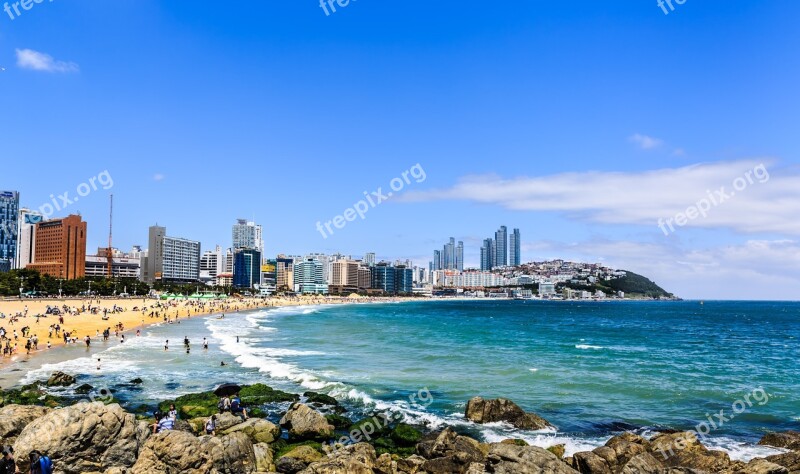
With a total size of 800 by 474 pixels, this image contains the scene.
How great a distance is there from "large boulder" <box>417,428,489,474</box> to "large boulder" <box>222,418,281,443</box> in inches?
238

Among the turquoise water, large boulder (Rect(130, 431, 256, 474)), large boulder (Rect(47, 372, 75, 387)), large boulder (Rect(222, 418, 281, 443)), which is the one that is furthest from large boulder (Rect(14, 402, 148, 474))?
large boulder (Rect(47, 372, 75, 387))

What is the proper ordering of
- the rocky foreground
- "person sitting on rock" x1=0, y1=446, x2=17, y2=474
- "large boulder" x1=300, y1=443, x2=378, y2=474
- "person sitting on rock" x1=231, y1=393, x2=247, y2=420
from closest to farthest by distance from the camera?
"person sitting on rock" x1=0, y1=446, x2=17, y2=474
the rocky foreground
"large boulder" x1=300, y1=443, x2=378, y2=474
"person sitting on rock" x1=231, y1=393, x2=247, y2=420

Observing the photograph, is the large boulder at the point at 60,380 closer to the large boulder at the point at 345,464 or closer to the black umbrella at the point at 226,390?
the black umbrella at the point at 226,390

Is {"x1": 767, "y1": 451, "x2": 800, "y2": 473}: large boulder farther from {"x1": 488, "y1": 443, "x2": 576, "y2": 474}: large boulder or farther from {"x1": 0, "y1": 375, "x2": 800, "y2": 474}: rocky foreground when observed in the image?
{"x1": 488, "y1": 443, "x2": 576, "y2": 474}: large boulder

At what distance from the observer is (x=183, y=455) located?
1538 centimetres

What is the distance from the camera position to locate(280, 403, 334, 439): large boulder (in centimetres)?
2312

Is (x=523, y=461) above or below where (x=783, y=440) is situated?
above

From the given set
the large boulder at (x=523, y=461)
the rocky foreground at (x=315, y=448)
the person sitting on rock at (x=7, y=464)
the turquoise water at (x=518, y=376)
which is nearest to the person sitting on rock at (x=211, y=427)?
the rocky foreground at (x=315, y=448)

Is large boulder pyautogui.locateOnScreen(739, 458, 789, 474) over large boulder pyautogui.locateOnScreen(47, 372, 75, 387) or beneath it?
over

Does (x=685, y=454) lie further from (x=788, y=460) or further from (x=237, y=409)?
(x=237, y=409)

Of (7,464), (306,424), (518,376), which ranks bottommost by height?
(518,376)

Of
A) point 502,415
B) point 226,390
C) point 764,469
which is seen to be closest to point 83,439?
point 226,390

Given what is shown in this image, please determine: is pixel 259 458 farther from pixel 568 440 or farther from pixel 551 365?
pixel 551 365

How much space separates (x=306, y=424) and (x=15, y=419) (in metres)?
10.3
